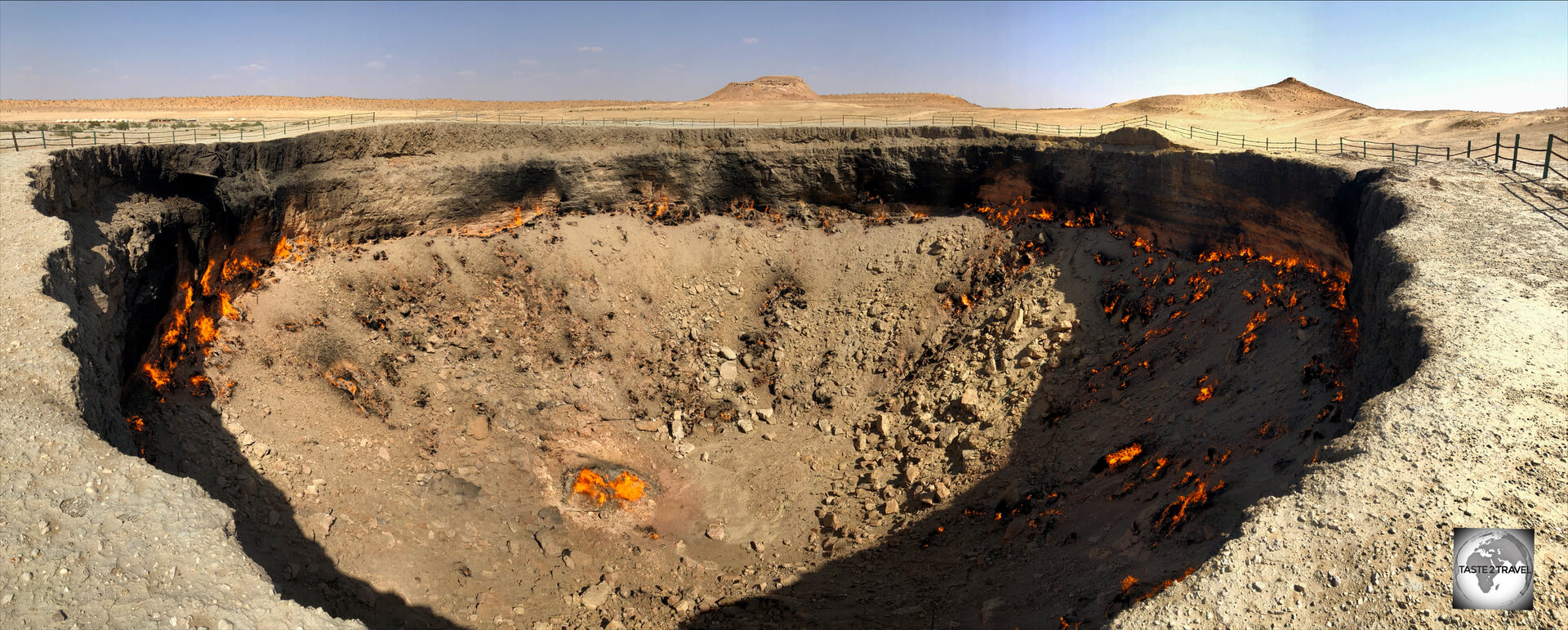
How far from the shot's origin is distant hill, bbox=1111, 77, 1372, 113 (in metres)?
45.8

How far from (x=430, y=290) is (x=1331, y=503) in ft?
65.5

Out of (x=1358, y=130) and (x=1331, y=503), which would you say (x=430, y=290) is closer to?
(x=1331, y=503)

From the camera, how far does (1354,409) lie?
12602mm

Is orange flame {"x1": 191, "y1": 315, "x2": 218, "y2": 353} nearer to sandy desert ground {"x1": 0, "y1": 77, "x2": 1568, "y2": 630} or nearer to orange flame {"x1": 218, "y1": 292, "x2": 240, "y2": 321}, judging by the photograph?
sandy desert ground {"x1": 0, "y1": 77, "x2": 1568, "y2": 630}

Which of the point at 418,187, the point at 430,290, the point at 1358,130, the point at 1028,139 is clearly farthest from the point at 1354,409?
the point at 1358,130

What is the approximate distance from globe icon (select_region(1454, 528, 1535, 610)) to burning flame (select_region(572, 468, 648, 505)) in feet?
48.1

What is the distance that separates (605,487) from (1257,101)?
A: 46.8 meters

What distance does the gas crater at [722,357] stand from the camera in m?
14.8

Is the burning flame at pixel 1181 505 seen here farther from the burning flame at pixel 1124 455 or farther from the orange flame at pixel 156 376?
the orange flame at pixel 156 376

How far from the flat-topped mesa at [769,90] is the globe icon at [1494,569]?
68697mm

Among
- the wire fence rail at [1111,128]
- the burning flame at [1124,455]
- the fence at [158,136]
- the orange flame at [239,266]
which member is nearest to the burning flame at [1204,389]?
the burning flame at [1124,455]

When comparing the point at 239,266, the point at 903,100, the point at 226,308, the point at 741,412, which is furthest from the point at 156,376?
the point at 903,100

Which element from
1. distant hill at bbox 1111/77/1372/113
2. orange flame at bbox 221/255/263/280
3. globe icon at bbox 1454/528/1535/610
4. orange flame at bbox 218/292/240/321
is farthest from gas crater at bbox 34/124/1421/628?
distant hill at bbox 1111/77/1372/113

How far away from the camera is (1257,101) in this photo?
160 feet
